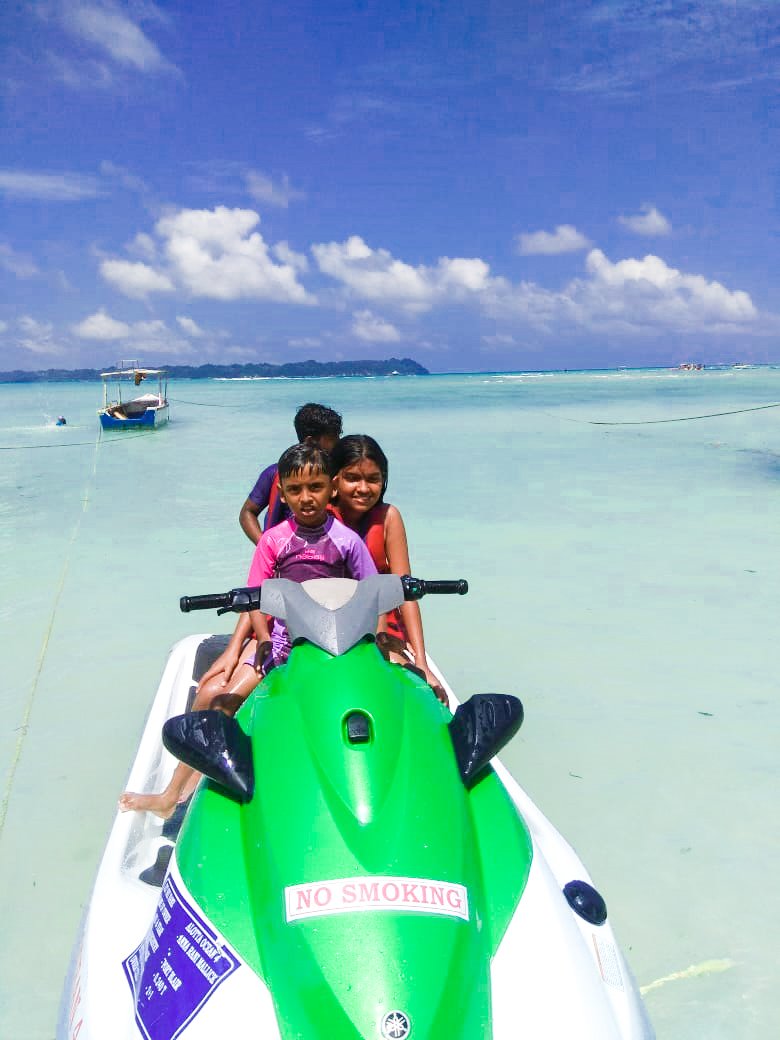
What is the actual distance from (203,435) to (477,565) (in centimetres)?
1647

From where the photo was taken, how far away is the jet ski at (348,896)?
1.25 metres

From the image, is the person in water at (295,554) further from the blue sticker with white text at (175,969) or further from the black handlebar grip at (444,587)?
the blue sticker with white text at (175,969)

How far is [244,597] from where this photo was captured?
2059mm

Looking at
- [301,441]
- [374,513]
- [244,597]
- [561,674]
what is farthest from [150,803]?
[561,674]

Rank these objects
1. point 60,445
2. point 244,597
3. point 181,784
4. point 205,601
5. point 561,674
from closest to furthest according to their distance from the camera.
A: point 244,597 → point 205,601 → point 181,784 → point 561,674 → point 60,445

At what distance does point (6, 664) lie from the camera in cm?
476

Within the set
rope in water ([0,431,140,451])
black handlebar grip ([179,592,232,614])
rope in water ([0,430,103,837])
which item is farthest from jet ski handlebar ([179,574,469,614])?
rope in water ([0,431,140,451])

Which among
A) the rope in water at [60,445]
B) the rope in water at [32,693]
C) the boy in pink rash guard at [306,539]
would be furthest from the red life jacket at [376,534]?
the rope in water at [60,445]

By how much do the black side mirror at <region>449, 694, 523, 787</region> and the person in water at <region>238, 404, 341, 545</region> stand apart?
1.78 m

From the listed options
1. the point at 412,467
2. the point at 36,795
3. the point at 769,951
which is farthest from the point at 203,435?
the point at 769,951

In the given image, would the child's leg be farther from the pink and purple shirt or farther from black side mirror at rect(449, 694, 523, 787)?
black side mirror at rect(449, 694, 523, 787)

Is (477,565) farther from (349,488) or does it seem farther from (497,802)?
(497,802)

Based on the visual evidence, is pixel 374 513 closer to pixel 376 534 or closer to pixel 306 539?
pixel 376 534

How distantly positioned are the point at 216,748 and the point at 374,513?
1681 mm
